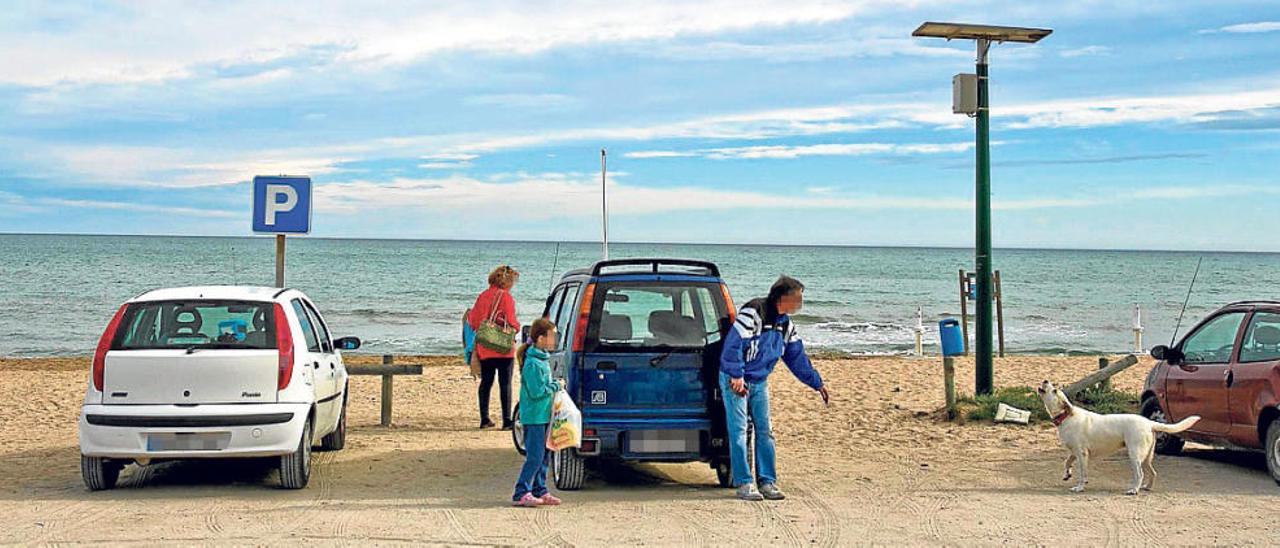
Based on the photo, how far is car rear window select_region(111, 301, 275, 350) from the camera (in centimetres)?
930

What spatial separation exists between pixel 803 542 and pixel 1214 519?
289 centimetres

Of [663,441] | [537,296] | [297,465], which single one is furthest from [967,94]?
[537,296]

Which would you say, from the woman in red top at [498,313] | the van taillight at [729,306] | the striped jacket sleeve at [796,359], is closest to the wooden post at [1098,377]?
the striped jacket sleeve at [796,359]

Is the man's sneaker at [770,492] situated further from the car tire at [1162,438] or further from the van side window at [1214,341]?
the car tire at [1162,438]

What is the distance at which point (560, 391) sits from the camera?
29.1ft

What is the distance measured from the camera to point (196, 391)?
909cm

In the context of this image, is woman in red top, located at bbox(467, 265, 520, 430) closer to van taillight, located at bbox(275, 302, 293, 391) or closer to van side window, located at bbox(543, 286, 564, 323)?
van side window, located at bbox(543, 286, 564, 323)

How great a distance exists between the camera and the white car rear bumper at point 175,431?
897 centimetres

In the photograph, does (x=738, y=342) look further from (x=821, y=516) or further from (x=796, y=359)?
(x=821, y=516)

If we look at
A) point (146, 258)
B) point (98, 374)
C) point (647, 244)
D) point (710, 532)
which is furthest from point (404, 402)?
point (647, 244)

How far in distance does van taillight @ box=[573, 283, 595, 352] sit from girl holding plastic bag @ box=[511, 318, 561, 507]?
0.36 m

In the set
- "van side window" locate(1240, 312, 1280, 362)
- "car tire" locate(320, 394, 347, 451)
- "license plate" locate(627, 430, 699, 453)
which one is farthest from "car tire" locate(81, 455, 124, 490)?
"van side window" locate(1240, 312, 1280, 362)

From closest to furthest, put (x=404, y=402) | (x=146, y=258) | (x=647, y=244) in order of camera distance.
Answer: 1. (x=404, y=402)
2. (x=146, y=258)
3. (x=647, y=244)

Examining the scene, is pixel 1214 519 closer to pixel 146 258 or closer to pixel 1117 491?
pixel 1117 491
